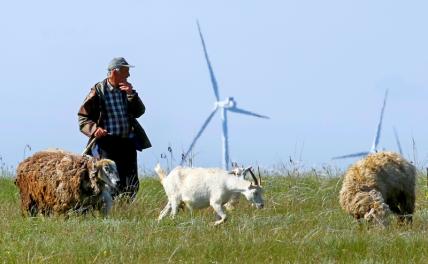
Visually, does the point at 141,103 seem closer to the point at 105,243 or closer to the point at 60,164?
the point at 60,164

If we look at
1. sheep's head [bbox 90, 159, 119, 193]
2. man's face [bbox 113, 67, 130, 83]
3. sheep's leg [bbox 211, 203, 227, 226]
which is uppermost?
man's face [bbox 113, 67, 130, 83]

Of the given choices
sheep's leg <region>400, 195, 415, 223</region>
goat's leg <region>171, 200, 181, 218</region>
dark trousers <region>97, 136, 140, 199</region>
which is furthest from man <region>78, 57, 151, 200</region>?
sheep's leg <region>400, 195, 415, 223</region>

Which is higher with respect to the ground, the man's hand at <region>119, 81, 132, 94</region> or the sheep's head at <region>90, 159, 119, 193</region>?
the man's hand at <region>119, 81, 132, 94</region>

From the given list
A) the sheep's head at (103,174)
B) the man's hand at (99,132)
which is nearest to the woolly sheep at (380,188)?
the sheep's head at (103,174)

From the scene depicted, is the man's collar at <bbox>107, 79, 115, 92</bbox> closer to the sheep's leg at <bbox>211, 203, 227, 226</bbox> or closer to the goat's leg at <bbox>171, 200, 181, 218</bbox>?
the goat's leg at <bbox>171, 200, 181, 218</bbox>

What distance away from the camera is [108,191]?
11.8 meters

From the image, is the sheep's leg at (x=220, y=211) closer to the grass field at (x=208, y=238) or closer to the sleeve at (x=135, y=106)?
the grass field at (x=208, y=238)

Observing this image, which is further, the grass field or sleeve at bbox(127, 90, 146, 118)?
sleeve at bbox(127, 90, 146, 118)

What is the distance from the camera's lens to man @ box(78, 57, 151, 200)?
12820 millimetres

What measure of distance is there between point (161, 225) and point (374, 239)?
2266mm

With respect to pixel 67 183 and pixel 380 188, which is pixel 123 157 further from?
pixel 380 188

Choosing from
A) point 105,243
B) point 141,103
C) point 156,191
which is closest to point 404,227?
point 105,243

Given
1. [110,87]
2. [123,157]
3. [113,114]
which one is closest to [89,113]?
[113,114]

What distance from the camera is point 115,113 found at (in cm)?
1284
